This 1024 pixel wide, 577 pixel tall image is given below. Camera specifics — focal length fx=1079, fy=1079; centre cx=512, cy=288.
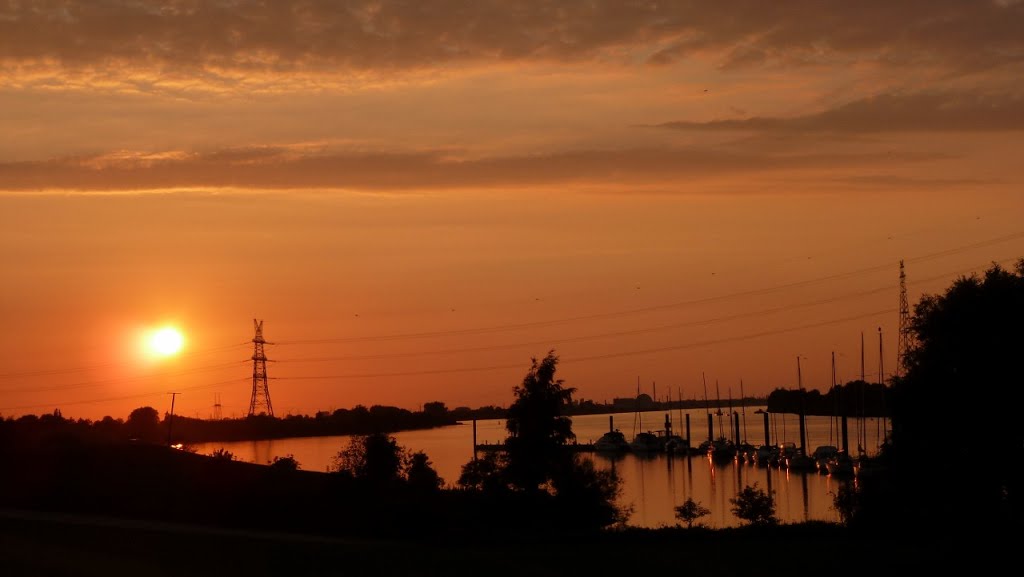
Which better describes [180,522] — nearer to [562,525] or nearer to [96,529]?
[96,529]

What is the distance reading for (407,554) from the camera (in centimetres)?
2708

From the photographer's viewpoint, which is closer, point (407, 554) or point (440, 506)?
point (407, 554)

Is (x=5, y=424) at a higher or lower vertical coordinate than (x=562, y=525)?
higher

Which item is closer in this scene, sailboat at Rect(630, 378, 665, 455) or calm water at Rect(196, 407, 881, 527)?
calm water at Rect(196, 407, 881, 527)

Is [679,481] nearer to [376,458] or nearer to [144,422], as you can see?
[376,458]

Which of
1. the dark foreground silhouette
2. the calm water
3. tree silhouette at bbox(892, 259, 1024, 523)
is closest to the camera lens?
the dark foreground silhouette

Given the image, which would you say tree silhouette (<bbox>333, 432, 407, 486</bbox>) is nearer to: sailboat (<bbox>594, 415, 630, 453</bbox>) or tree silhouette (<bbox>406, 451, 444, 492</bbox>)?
tree silhouette (<bbox>406, 451, 444, 492</bbox>)

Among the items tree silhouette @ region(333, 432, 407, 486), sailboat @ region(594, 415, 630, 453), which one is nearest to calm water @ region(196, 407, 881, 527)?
sailboat @ region(594, 415, 630, 453)

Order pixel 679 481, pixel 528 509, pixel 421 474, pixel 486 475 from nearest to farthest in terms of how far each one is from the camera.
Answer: pixel 528 509 < pixel 486 475 < pixel 421 474 < pixel 679 481

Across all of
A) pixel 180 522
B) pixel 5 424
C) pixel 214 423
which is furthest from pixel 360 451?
pixel 214 423

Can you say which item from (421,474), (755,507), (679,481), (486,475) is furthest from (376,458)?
(679,481)

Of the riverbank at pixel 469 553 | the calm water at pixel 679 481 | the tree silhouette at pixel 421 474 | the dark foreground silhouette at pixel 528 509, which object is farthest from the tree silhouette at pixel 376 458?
the riverbank at pixel 469 553

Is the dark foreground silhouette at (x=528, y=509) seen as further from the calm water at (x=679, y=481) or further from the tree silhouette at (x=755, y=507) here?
the calm water at (x=679, y=481)

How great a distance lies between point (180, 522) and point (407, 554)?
32.3ft
